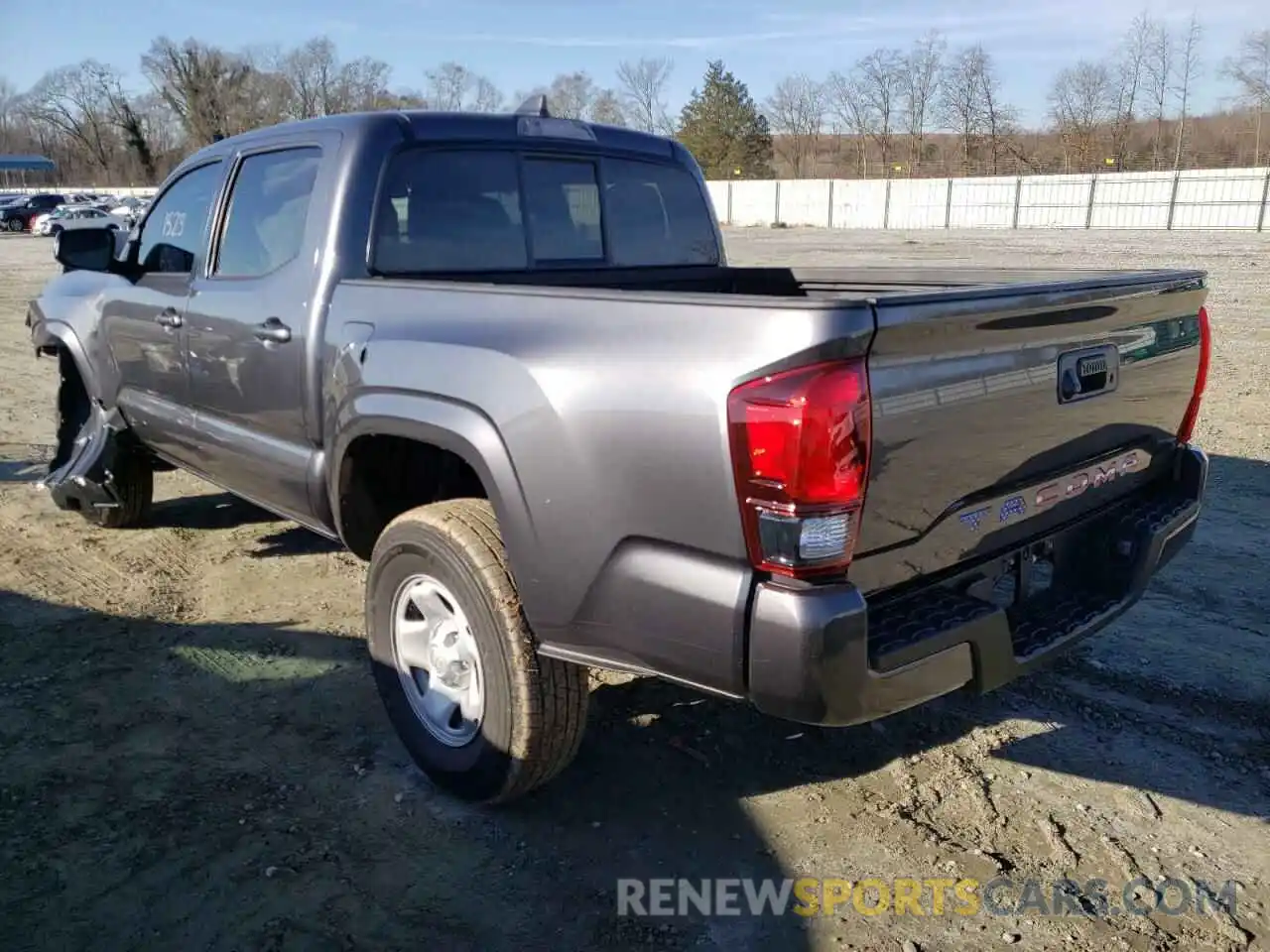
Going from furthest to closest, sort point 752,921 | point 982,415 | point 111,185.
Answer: point 111,185
point 752,921
point 982,415

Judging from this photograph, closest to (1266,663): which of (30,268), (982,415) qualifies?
(982,415)

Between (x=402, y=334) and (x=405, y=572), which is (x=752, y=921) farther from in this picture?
(x=402, y=334)

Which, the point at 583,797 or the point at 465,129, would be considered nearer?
the point at 583,797

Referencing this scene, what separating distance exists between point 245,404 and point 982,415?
2.75 metres

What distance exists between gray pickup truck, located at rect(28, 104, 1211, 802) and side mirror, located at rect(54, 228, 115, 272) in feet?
0.46

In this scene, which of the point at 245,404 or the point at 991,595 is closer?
the point at 991,595

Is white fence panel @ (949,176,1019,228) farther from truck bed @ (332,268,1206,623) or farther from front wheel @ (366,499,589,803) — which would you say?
front wheel @ (366,499,589,803)

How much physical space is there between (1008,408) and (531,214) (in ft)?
6.94

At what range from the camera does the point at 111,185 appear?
90375 millimetres

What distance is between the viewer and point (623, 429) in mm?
2371

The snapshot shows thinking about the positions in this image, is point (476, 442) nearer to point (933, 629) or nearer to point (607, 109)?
point (933, 629)

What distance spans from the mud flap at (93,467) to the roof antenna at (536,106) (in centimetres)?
257

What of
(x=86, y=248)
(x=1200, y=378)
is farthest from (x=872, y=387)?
(x=86, y=248)

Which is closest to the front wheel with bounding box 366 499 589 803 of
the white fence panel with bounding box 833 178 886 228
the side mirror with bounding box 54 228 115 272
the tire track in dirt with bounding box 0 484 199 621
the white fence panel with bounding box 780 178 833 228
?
the tire track in dirt with bounding box 0 484 199 621
